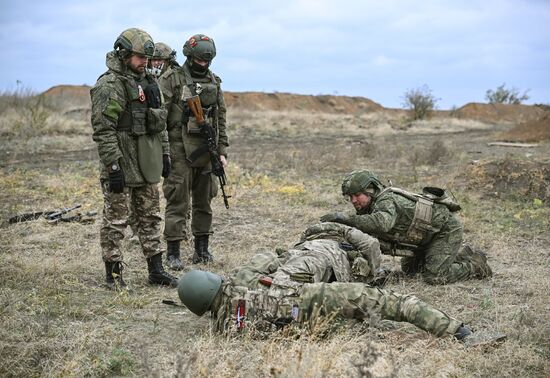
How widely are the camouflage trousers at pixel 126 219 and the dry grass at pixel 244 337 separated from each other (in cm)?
35

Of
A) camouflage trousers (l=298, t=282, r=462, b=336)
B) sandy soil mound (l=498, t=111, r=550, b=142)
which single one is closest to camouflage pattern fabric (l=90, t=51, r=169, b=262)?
camouflage trousers (l=298, t=282, r=462, b=336)

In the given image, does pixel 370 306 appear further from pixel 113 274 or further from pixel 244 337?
pixel 113 274

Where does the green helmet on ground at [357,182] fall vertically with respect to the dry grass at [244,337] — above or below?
above

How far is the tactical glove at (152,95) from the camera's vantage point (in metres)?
5.41

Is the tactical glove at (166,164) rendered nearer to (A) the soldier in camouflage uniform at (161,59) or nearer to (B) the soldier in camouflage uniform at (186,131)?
(B) the soldier in camouflage uniform at (186,131)

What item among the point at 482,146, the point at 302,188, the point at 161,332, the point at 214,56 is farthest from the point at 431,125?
the point at 161,332

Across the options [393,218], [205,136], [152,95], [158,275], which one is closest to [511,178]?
[393,218]

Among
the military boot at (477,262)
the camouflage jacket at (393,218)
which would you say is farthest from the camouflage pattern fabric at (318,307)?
the military boot at (477,262)

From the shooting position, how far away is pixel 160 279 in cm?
565

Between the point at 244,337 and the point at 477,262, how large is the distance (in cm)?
278

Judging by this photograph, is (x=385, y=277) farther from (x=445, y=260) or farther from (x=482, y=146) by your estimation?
(x=482, y=146)

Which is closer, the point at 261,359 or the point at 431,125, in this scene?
the point at 261,359

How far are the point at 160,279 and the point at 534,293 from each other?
3110mm

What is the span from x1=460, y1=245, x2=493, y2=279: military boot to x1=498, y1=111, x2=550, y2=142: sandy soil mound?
50.3 ft
